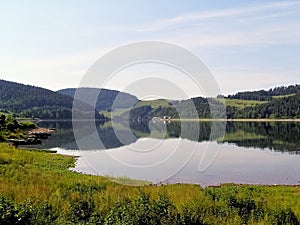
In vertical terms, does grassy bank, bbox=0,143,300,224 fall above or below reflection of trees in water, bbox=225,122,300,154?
below

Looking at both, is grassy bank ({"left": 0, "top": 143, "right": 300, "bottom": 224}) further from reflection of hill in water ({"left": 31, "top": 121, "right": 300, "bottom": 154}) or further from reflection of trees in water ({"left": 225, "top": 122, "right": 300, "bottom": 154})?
reflection of trees in water ({"left": 225, "top": 122, "right": 300, "bottom": 154})

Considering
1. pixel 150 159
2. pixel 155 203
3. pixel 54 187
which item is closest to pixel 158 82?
pixel 54 187

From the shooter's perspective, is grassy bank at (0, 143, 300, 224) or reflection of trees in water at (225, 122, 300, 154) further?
reflection of trees in water at (225, 122, 300, 154)

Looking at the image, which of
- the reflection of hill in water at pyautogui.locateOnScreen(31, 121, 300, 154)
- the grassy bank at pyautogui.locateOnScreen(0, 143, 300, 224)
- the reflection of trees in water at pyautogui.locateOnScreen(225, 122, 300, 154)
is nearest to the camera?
the grassy bank at pyautogui.locateOnScreen(0, 143, 300, 224)

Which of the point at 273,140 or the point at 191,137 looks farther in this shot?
the point at 191,137

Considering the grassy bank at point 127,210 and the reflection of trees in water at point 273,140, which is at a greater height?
the reflection of trees in water at point 273,140

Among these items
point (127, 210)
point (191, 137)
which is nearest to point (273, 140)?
point (191, 137)

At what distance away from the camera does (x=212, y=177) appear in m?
41.3

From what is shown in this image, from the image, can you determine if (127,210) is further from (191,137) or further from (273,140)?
(191,137)

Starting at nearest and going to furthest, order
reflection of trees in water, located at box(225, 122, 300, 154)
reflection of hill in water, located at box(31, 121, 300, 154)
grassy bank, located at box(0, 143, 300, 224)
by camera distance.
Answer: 1. grassy bank, located at box(0, 143, 300, 224)
2. reflection of hill in water, located at box(31, 121, 300, 154)
3. reflection of trees in water, located at box(225, 122, 300, 154)

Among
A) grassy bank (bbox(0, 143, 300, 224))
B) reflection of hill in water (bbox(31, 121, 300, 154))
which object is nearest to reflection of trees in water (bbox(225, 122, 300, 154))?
reflection of hill in water (bbox(31, 121, 300, 154))

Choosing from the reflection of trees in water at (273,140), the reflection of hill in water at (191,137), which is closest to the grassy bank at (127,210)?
the reflection of hill in water at (191,137)

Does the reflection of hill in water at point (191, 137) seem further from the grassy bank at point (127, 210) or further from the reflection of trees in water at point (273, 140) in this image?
the grassy bank at point (127, 210)

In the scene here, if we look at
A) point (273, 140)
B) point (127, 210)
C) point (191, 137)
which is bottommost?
point (127, 210)
